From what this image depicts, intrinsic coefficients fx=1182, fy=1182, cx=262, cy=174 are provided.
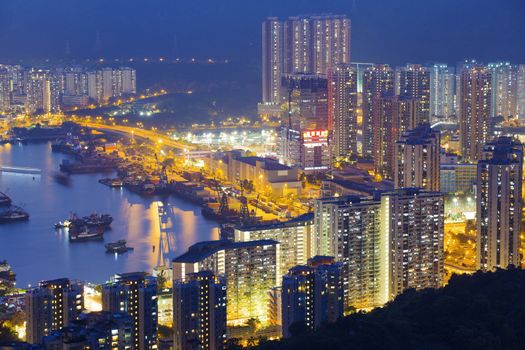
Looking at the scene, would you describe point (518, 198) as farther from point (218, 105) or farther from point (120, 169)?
point (218, 105)

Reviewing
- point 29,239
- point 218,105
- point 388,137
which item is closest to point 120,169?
point 388,137

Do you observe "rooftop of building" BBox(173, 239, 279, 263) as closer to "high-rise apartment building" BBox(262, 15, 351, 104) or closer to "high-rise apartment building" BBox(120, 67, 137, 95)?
"high-rise apartment building" BBox(262, 15, 351, 104)

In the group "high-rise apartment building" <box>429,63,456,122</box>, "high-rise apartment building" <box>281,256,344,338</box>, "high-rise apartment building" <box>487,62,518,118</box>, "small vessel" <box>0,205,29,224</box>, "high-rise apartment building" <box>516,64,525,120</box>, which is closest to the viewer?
"high-rise apartment building" <box>281,256,344,338</box>

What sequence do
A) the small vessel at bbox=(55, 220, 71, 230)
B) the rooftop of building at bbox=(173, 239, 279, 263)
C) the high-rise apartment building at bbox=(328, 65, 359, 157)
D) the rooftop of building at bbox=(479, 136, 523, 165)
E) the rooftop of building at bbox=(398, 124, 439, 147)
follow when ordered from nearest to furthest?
the rooftop of building at bbox=(173, 239, 279, 263) → the rooftop of building at bbox=(479, 136, 523, 165) → the rooftop of building at bbox=(398, 124, 439, 147) → the small vessel at bbox=(55, 220, 71, 230) → the high-rise apartment building at bbox=(328, 65, 359, 157)

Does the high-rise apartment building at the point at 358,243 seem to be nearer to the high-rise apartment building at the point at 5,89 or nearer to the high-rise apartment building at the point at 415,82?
the high-rise apartment building at the point at 415,82

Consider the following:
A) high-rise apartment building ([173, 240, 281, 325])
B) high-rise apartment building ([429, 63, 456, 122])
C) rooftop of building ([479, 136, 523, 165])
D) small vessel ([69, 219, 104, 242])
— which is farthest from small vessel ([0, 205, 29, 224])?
high-rise apartment building ([429, 63, 456, 122])

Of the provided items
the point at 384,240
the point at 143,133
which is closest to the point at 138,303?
the point at 384,240
